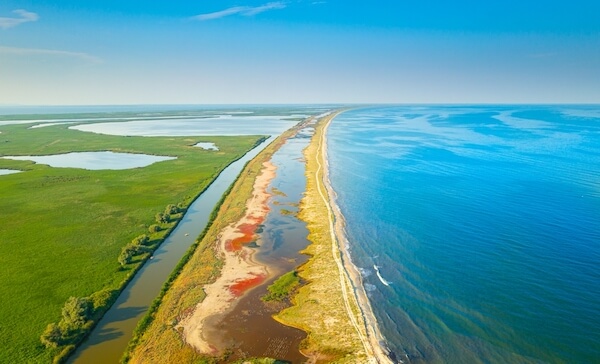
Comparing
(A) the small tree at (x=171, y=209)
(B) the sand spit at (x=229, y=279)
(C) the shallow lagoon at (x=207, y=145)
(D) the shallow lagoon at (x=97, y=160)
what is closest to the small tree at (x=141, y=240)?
(B) the sand spit at (x=229, y=279)

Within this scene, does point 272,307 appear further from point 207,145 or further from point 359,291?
point 207,145

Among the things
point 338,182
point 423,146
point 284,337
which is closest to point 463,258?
point 284,337

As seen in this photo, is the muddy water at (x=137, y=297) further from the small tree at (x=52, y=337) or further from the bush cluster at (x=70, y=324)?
the small tree at (x=52, y=337)

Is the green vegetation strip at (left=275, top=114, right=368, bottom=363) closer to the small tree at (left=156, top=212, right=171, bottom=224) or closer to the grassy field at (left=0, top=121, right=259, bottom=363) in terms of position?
the grassy field at (left=0, top=121, right=259, bottom=363)

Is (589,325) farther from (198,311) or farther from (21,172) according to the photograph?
(21,172)

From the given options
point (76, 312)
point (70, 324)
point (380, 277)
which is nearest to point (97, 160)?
point (76, 312)

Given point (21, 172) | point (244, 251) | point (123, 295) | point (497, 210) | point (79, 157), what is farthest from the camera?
point (79, 157)

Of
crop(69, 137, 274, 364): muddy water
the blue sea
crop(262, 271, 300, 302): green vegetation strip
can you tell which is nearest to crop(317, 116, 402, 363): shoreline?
the blue sea
